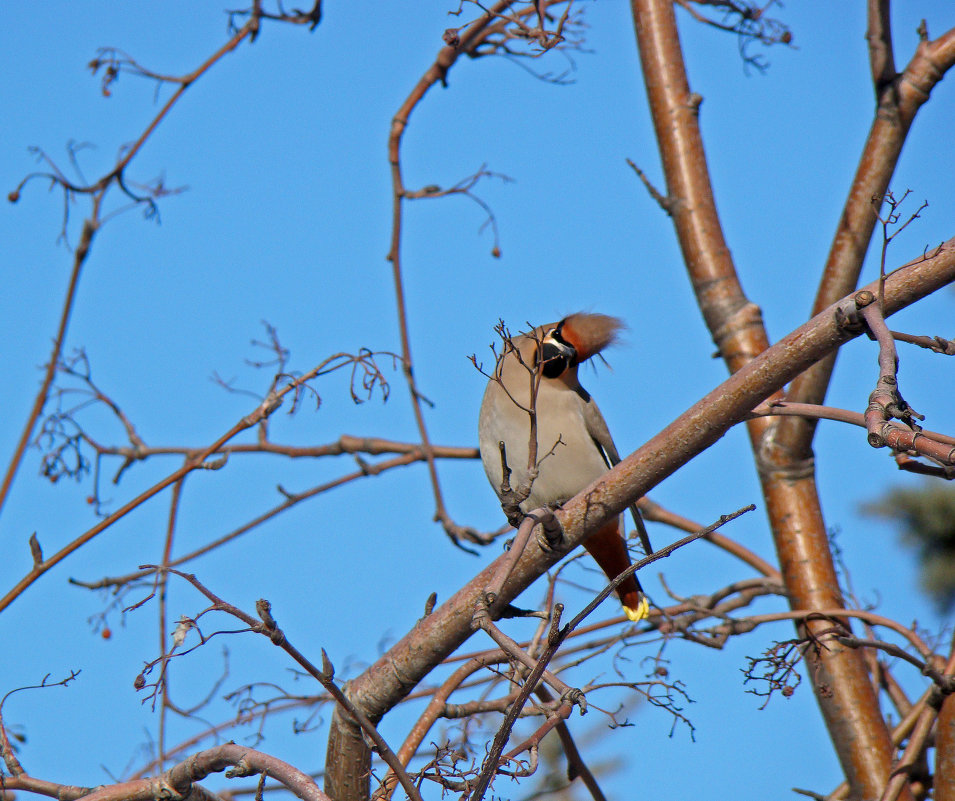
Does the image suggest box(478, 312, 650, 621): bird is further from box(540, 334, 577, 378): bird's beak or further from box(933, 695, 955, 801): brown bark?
box(933, 695, 955, 801): brown bark

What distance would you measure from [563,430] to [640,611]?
61 cm

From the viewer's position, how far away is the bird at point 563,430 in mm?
3398

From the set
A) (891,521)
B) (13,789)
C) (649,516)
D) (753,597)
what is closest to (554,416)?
(649,516)

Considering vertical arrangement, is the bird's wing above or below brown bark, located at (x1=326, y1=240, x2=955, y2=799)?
above

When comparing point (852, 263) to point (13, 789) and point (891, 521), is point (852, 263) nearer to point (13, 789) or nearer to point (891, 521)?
point (13, 789)

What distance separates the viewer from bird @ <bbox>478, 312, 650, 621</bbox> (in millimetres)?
3398

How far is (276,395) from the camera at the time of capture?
2553 millimetres

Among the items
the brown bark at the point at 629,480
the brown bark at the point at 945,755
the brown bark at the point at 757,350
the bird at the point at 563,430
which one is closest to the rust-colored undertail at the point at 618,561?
the bird at the point at 563,430

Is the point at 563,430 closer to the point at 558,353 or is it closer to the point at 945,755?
the point at 558,353

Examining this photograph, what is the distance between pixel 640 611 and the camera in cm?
353

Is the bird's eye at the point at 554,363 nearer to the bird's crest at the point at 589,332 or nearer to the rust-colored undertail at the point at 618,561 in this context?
the bird's crest at the point at 589,332

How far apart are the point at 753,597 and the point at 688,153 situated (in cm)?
167

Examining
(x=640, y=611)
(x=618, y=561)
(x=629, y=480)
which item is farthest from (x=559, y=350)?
(x=629, y=480)

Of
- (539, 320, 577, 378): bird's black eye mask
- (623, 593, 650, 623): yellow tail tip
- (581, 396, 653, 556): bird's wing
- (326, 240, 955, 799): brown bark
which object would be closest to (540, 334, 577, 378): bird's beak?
(539, 320, 577, 378): bird's black eye mask
